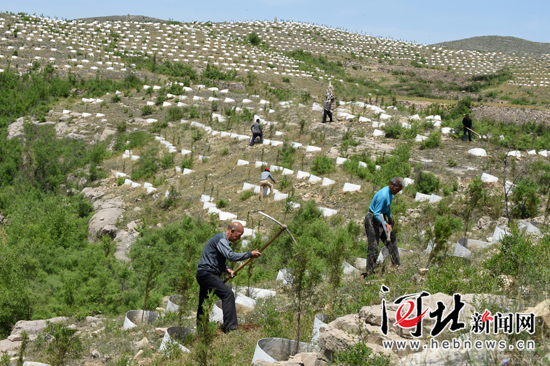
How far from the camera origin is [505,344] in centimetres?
294

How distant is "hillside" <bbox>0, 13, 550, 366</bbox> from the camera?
14.2 ft

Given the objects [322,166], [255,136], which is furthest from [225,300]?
[255,136]

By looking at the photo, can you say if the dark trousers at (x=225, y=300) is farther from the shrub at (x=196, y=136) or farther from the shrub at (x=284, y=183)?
the shrub at (x=196, y=136)

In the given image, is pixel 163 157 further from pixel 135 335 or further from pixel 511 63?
pixel 511 63

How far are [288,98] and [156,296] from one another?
1611 cm

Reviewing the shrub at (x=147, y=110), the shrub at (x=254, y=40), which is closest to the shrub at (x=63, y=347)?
the shrub at (x=147, y=110)

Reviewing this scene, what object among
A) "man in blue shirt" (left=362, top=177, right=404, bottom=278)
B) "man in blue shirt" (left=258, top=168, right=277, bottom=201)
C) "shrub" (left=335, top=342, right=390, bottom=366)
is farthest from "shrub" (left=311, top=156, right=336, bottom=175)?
"shrub" (left=335, top=342, right=390, bottom=366)

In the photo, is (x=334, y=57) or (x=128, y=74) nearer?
(x=128, y=74)

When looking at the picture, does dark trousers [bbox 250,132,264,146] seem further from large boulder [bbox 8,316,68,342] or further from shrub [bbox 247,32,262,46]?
shrub [bbox 247,32,262,46]

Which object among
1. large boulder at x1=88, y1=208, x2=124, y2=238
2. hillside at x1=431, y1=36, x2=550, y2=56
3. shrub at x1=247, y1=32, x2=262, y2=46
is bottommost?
large boulder at x1=88, y1=208, x2=124, y2=238

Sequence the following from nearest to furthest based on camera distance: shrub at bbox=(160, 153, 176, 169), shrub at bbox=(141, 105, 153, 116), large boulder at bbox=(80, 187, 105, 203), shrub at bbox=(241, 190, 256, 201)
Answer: shrub at bbox=(241, 190, 256, 201) → large boulder at bbox=(80, 187, 105, 203) → shrub at bbox=(160, 153, 176, 169) → shrub at bbox=(141, 105, 153, 116)

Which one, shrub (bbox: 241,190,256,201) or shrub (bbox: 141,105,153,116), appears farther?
shrub (bbox: 141,105,153,116)

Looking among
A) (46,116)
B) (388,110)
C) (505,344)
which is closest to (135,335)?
(505,344)

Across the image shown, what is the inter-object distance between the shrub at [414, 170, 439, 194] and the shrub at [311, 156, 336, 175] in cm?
230
